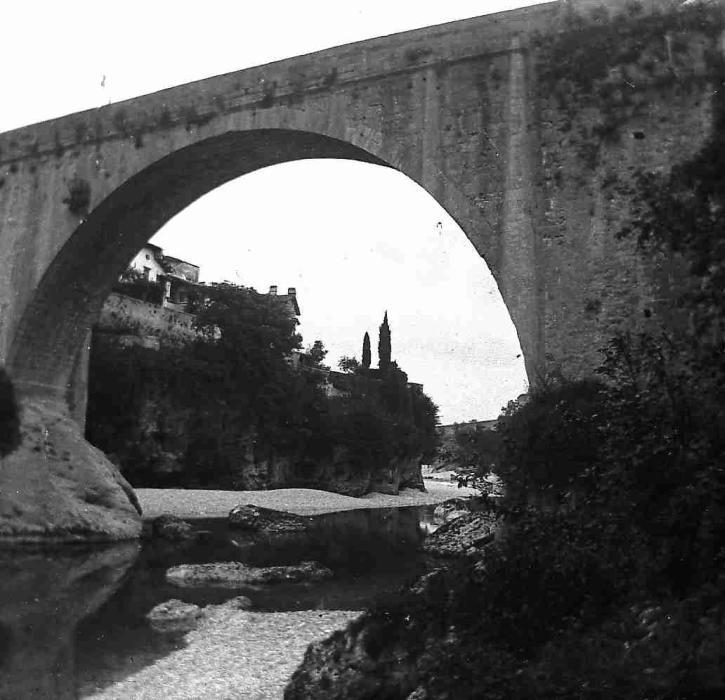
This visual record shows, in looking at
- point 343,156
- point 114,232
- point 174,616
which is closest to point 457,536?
point 174,616

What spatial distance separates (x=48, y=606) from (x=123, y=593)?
943mm

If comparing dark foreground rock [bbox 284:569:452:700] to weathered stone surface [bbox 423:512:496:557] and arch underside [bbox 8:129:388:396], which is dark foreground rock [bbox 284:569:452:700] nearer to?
weathered stone surface [bbox 423:512:496:557]

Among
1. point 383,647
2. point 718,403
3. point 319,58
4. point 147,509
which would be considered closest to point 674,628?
point 718,403

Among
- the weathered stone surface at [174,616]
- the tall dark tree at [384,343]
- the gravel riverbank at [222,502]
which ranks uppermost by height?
the tall dark tree at [384,343]

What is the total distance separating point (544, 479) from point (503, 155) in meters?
4.13

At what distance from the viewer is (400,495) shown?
36.7m

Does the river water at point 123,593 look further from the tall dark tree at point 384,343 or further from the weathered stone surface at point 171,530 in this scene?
the tall dark tree at point 384,343

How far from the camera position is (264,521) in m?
16.0

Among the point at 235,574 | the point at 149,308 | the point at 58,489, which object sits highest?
the point at 149,308

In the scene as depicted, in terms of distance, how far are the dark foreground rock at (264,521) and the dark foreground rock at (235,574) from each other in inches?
212

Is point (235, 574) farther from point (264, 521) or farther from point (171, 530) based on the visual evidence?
point (264, 521)

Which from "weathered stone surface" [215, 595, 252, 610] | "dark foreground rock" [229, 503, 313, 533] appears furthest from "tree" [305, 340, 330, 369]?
"weathered stone surface" [215, 595, 252, 610]

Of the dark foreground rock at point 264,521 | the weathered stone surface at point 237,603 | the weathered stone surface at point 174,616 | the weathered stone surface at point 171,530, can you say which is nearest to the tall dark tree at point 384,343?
the dark foreground rock at point 264,521

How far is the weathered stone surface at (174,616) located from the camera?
22.9 ft
